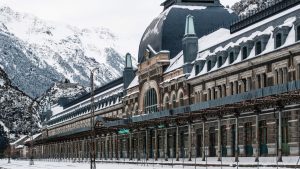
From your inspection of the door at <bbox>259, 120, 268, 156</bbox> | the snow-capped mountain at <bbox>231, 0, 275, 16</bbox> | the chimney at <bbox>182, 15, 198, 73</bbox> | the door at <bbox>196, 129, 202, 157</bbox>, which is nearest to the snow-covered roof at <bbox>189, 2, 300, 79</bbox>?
the chimney at <bbox>182, 15, 198, 73</bbox>

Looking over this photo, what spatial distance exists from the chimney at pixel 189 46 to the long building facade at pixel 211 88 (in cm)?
13

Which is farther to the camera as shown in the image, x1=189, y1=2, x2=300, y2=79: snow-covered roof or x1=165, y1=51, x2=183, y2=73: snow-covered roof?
x1=165, y1=51, x2=183, y2=73: snow-covered roof

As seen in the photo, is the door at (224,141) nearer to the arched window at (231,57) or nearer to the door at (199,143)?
the door at (199,143)

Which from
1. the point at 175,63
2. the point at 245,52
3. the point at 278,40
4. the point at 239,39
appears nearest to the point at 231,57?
the point at 239,39

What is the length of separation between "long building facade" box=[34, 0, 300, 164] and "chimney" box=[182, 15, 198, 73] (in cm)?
13

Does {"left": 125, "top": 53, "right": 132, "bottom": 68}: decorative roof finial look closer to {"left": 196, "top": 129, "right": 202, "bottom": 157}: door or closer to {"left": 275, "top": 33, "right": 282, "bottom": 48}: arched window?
{"left": 196, "top": 129, "right": 202, "bottom": 157}: door

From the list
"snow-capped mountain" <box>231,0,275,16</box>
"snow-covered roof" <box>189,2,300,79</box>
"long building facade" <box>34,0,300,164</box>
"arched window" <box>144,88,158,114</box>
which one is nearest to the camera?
"long building facade" <box>34,0,300,164</box>

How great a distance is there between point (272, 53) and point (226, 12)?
1613 inches

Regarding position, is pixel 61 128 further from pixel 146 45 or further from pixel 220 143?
pixel 220 143

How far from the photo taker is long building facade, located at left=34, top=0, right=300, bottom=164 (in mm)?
56781

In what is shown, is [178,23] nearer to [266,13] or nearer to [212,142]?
[212,142]

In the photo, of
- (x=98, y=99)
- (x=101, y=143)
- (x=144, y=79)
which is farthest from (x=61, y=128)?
(x=144, y=79)

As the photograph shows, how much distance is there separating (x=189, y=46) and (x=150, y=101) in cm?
1547

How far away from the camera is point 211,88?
75.4 m
